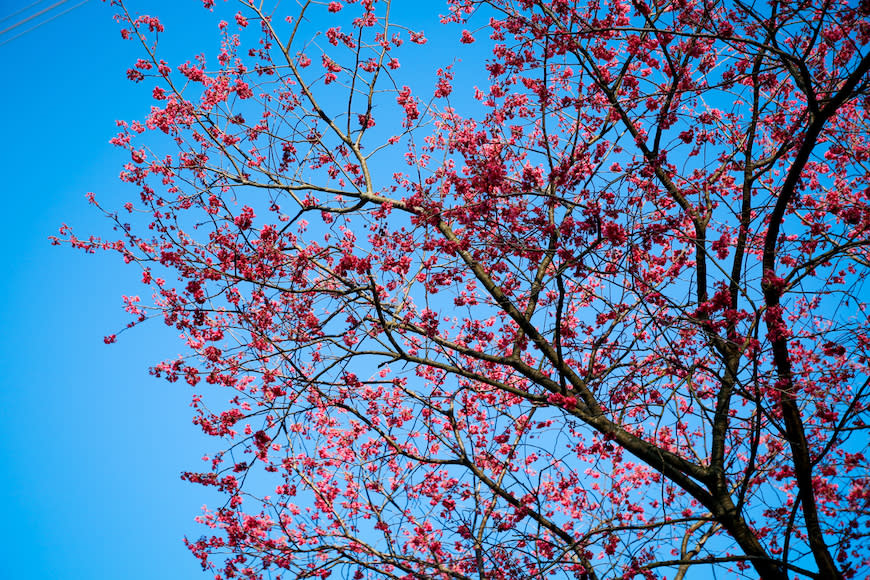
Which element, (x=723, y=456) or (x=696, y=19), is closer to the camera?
(x=723, y=456)

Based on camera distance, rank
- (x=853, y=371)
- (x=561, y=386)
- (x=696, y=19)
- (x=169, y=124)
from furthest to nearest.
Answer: (x=169, y=124), (x=696, y=19), (x=561, y=386), (x=853, y=371)

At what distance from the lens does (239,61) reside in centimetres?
712

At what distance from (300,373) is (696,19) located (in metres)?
5.09

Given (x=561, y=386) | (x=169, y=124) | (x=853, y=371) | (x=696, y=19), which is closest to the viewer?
(x=853, y=371)

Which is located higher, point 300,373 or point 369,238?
point 369,238

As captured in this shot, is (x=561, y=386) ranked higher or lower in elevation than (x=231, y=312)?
lower

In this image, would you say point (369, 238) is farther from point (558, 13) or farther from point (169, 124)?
point (558, 13)

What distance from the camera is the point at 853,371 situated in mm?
5039

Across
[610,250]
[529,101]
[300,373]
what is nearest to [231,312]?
[300,373]

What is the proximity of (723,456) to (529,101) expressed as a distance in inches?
169

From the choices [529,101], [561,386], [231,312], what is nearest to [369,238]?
[231,312]

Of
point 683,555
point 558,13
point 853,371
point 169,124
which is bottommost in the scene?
point 683,555

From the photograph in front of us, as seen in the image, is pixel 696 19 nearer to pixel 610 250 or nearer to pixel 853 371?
pixel 610 250

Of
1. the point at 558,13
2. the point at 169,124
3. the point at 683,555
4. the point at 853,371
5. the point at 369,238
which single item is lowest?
the point at 683,555
